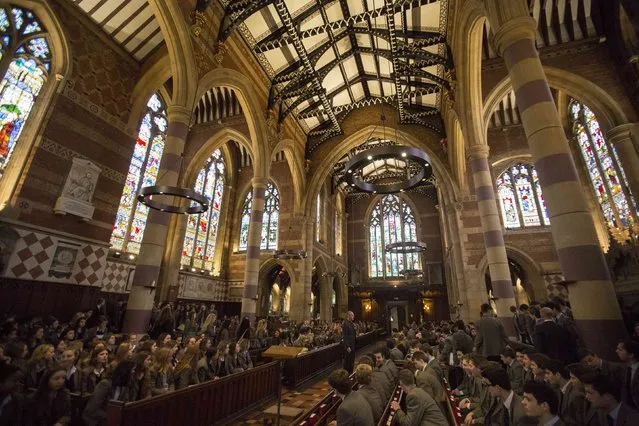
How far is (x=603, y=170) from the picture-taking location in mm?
10734

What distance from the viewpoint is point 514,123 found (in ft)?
46.2

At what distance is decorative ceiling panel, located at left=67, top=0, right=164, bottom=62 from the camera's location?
8.88 meters

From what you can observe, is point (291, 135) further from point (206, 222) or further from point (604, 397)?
point (604, 397)

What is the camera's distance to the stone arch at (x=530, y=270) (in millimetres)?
12578

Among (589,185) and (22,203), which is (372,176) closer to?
(589,185)

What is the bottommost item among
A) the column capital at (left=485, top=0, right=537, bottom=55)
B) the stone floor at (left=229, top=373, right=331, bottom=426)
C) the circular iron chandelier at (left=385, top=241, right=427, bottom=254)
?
the stone floor at (left=229, top=373, right=331, bottom=426)

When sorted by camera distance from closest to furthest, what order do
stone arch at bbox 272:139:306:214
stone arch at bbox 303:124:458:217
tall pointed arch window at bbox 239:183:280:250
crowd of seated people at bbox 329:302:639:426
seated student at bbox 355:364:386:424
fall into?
1. crowd of seated people at bbox 329:302:639:426
2. seated student at bbox 355:364:386:424
3. stone arch at bbox 303:124:458:217
4. stone arch at bbox 272:139:306:214
5. tall pointed arch window at bbox 239:183:280:250

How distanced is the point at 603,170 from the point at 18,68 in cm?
1835

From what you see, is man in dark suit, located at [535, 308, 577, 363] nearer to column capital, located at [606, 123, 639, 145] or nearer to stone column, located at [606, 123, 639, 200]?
stone column, located at [606, 123, 639, 200]

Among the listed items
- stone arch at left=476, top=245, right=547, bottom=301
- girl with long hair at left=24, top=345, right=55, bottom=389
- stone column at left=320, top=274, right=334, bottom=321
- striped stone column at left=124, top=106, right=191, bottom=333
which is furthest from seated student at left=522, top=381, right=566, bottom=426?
stone column at left=320, top=274, right=334, bottom=321

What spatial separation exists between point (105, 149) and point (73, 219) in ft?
7.64

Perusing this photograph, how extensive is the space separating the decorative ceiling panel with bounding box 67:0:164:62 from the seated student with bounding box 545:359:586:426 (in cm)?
1287

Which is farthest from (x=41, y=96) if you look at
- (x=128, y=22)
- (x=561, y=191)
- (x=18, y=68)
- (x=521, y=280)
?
(x=521, y=280)

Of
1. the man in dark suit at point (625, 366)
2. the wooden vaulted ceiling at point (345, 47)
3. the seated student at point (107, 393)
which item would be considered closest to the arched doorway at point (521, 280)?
the wooden vaulted ceiling at point (345, 47)
